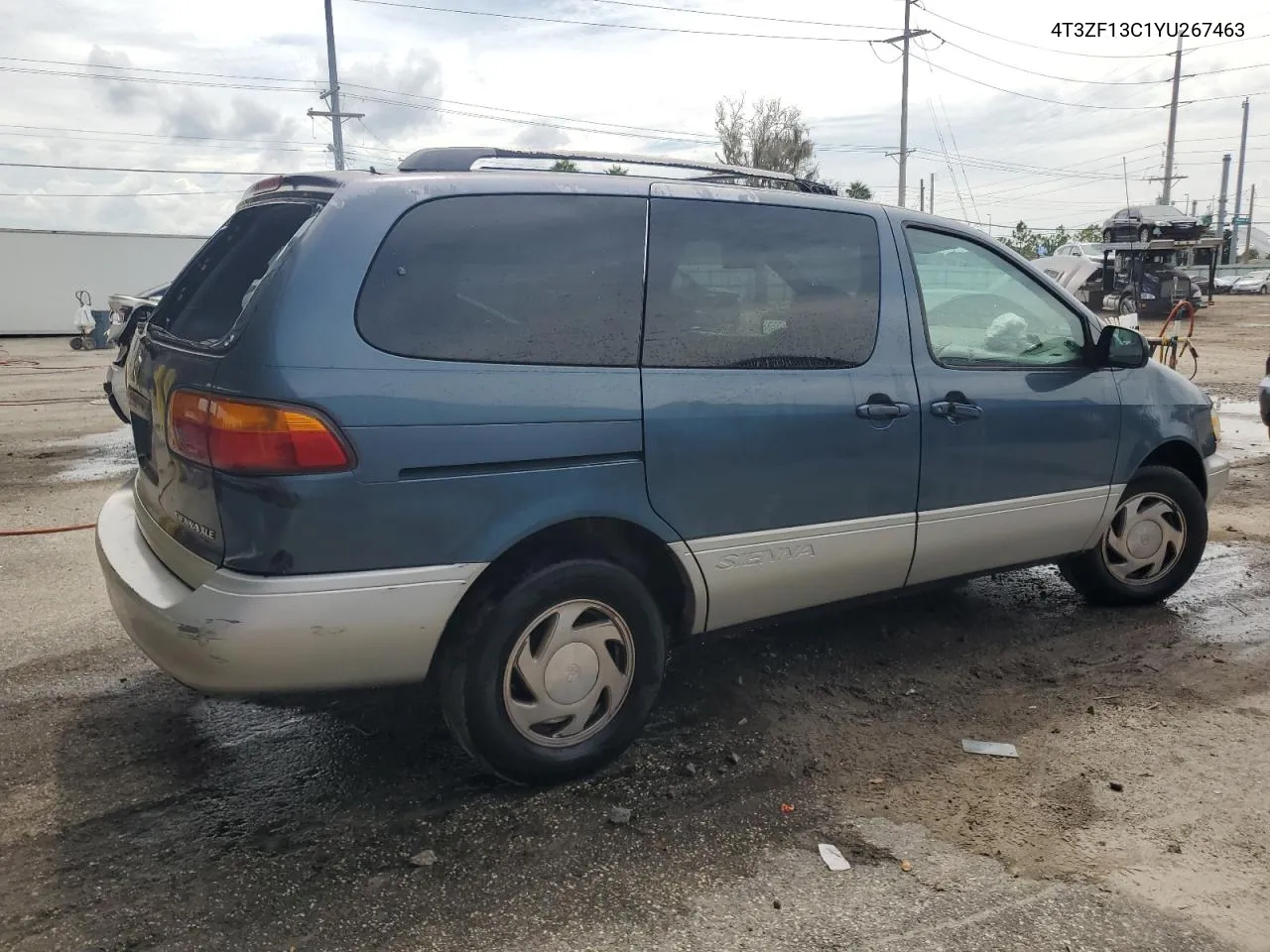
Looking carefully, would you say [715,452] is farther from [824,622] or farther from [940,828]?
[824,622]

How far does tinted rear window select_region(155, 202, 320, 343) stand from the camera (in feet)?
9.64

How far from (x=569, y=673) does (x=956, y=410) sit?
5.97 ft

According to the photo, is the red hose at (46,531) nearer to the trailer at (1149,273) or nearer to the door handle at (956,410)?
the door handle at (956,410)

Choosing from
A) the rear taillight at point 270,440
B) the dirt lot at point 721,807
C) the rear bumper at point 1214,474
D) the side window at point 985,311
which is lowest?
the dirt lot at point 721,807

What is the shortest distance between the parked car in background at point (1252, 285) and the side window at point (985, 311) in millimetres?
49465

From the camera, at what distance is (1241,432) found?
1016cm

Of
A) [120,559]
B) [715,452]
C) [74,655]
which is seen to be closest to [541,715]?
[715,452]

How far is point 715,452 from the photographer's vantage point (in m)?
3.23

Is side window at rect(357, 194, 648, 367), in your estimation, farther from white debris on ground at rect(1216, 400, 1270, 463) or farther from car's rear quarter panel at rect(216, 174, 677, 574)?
white debris on ground at rect(1216, 400, 1270, 463)

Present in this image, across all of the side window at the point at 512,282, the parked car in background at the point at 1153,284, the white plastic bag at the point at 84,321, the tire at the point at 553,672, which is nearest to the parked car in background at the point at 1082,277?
the parked car in background at the point at 1153,284

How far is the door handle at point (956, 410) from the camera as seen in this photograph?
3.76m

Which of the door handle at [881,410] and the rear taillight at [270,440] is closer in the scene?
the rear taillight at [270,440]

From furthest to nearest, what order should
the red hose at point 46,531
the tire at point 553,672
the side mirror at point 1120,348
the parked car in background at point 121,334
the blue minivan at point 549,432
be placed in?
the parked car in background at point 121,334 → the red hose at point 46,531 → the side mirror at point 1120,348 → the tire at point 553,672 → the blue minivan at point 549,432

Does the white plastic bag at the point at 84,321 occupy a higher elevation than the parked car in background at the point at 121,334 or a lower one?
lower
